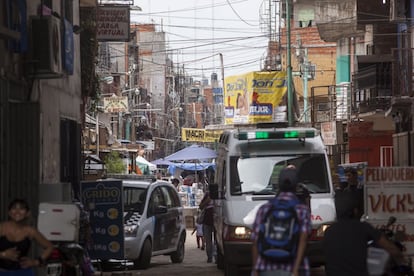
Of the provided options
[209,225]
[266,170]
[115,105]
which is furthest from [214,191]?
[115,105]

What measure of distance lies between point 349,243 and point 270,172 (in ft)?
23.1

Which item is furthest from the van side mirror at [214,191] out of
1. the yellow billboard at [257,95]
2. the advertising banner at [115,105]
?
the advertising banner at [115,105]

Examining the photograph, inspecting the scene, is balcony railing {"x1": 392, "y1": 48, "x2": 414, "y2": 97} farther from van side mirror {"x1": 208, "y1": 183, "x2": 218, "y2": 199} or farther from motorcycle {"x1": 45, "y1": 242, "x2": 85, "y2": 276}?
motorcycle {"x1": 45, "y1": 242, "x2": 85, "y2": 276}

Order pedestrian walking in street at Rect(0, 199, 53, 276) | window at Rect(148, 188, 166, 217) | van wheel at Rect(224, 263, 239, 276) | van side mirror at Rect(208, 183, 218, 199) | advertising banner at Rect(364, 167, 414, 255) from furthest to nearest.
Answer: window at Rect(148, 188, 166, 217)
van side mirror at Rect(208, 183, 218, 199)
van wheel at Rect(224, 263, 239, 276)
advertising banner at Rect(364, 167, 414, 255)
pedestrian walking in street at Rect(0, 199, 53, 276)

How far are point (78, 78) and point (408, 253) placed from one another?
793 centimetres

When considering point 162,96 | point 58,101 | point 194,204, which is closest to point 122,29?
point 58,101

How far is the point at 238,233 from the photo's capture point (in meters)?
15.4

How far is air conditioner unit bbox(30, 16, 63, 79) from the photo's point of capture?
1376cm

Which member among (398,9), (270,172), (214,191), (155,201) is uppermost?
(398,9)

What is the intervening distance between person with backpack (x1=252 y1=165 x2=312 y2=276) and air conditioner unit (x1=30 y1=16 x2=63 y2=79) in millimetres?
5602

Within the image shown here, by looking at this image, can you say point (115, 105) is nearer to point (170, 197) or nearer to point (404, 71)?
point (404, 71)

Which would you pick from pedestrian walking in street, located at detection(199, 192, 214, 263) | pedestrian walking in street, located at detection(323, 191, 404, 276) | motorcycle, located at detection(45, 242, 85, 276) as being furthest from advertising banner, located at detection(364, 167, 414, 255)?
pedestrian walking in street, located at detection(199, 192, 214, 263)

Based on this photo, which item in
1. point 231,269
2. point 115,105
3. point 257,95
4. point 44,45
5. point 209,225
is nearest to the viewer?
point 44,45

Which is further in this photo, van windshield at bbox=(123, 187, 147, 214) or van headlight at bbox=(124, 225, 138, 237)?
van windshield at bbox=(123, 187, 147, 214)
